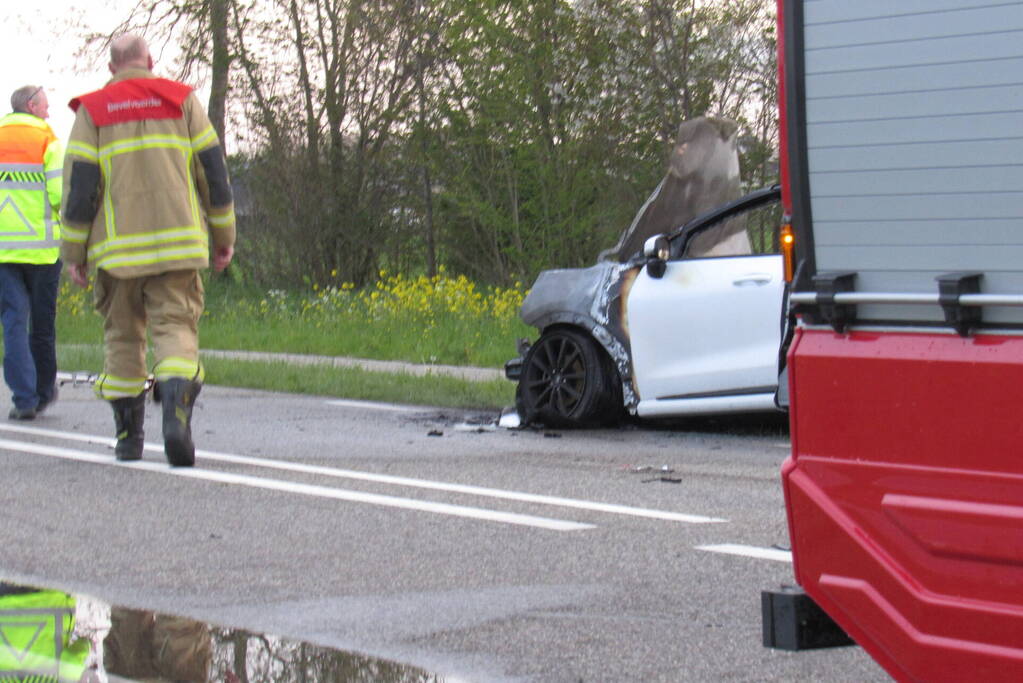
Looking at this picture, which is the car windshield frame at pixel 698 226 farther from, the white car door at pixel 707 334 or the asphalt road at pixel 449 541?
the asphalt road at pixel 449 541

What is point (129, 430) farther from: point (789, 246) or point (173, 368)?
point (789, 246)

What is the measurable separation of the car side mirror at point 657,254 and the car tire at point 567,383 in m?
0.66

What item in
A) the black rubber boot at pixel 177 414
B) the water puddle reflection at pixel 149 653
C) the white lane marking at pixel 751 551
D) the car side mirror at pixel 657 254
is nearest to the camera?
the water puddle reflection at pixel 149 653

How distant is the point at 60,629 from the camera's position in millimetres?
4766

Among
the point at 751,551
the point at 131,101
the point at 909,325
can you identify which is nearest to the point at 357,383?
the point at 131,101

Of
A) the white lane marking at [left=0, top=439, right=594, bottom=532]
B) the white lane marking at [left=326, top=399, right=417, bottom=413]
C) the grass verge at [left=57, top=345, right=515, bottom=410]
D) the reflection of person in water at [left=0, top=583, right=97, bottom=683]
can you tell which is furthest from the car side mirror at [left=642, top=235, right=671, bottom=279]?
the reflection of person in water at [left=0, top=583, right=97, bottom=683]

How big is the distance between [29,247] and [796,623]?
7449mm

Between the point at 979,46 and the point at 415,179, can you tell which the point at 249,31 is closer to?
the point at 415,179

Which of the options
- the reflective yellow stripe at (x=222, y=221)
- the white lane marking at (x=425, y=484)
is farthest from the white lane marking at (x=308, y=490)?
the reflective yellow stripe at (x=222, y=221)

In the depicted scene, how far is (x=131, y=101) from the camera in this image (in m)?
7.66

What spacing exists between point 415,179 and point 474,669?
18111 millimetres

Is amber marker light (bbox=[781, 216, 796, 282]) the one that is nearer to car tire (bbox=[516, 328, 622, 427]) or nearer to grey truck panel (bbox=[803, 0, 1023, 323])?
grey truck panel (bbox=[803, 0, 1023, 323])

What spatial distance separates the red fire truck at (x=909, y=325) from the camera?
116 inches

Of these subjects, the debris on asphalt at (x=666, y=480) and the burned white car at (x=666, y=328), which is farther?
the burned white car at (x=666, y=328)
